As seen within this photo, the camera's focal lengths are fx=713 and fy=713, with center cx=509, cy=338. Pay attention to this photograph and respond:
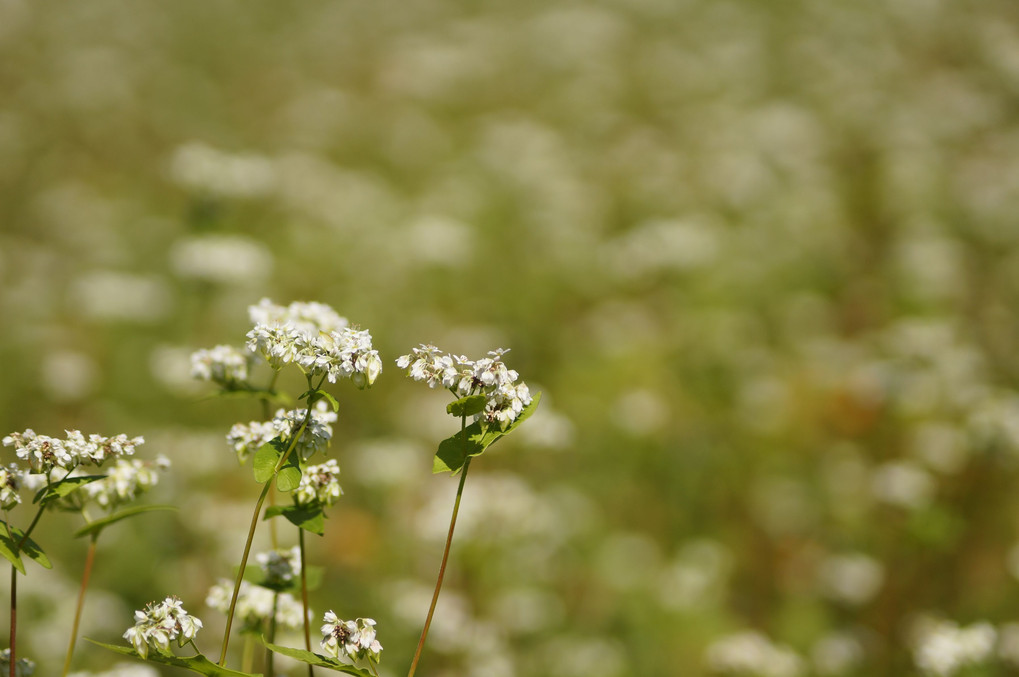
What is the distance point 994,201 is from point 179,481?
1041 cm

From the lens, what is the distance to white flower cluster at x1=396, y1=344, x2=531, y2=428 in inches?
69.4

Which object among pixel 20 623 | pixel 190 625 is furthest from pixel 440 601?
pixel 190 625

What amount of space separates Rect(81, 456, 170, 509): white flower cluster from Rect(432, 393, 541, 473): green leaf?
0.90 meters

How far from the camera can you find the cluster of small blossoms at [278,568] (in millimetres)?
2082

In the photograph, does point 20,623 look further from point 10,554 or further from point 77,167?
point 77,167

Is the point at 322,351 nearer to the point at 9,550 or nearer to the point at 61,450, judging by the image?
the point at 61,450

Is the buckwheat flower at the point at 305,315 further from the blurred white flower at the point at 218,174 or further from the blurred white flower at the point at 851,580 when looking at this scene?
the blurred white flower at the point at 851,580

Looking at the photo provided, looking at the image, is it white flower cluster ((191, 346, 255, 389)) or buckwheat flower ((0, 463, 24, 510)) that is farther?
white flower cluster ((191, 346, 255, 389))

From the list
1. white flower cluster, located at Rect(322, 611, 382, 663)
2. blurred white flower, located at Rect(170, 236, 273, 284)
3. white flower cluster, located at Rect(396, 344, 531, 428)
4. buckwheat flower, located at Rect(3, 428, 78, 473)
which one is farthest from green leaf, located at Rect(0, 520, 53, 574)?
blurred white flower, located at Rect(170, 236, 273, 284)

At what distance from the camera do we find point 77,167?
35.6 ft

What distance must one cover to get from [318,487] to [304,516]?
0.09 metres

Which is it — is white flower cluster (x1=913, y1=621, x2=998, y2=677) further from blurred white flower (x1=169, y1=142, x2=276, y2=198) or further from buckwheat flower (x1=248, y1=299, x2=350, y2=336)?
blurred white flower (x1=169, y1=142, x2=276, y2=198)

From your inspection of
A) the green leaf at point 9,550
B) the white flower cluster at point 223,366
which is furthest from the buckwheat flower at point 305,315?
the green leaf at point 9,550

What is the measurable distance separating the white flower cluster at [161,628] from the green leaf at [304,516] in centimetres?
29
